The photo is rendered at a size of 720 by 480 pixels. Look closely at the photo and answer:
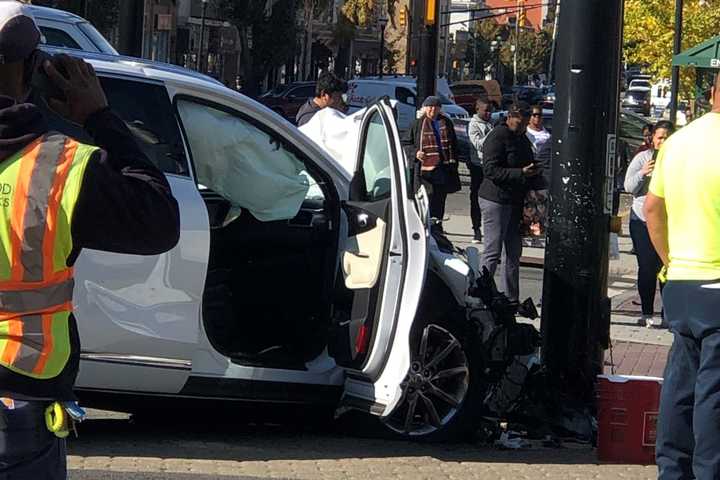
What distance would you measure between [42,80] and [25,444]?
830 millimetres

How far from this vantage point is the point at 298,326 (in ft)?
22.0

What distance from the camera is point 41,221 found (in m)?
2.97

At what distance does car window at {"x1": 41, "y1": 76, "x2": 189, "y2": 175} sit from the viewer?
616 cm

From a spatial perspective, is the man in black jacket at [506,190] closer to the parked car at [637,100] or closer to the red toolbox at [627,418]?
the red toolbox at [627,418]

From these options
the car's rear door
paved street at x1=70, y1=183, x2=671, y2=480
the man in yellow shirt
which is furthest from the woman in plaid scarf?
the man in yellow shirt

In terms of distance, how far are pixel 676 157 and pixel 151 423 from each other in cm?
321

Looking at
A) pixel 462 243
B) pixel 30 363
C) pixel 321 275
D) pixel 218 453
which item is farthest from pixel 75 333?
pixel 462 243

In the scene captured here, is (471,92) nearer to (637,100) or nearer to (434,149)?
(637,100)

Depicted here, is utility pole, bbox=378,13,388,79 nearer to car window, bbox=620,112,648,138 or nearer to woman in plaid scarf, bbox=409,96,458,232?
car window, bbox=620,112,648,138

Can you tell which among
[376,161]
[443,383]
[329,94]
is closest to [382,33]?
[329,94]

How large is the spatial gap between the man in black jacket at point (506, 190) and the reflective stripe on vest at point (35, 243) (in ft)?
26.2

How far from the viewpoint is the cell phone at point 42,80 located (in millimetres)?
3037

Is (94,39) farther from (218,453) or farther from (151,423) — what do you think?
(218,453)

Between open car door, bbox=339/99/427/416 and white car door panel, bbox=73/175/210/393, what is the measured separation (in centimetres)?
78
